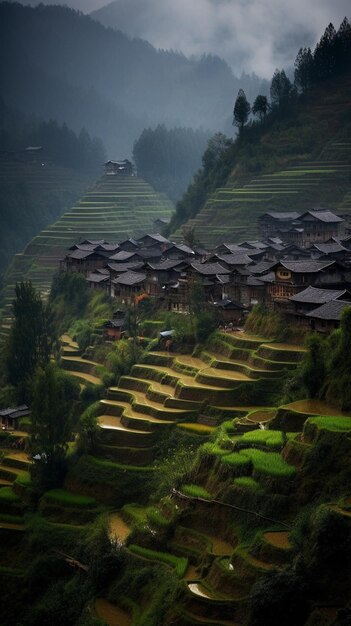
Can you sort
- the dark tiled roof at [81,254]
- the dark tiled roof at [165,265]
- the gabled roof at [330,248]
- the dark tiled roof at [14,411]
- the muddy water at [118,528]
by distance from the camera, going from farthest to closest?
1. the dark tiled roof at [81,254]
2. the dark tiled roof at [165,265]
3. the gabled roof at [330,248]
4. the dark tiled roof at [14,411]
5. the muddy water at [118,528]

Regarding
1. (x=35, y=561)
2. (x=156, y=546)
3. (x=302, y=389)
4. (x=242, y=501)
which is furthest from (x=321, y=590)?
(x=35, y=561)

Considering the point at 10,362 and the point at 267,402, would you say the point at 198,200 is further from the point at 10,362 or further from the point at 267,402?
the point at 267,402

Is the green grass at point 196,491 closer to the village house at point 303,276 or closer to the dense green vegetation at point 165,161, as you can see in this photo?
the village house at point 303,276

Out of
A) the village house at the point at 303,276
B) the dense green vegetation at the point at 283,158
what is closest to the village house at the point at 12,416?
the village house at the point at 303,276

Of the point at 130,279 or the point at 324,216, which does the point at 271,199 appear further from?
the point at 130,279

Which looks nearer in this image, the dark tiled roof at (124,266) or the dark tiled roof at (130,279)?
the dark tiled roof at (130,279)

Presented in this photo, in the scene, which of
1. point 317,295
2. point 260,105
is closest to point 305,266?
point 317,295
